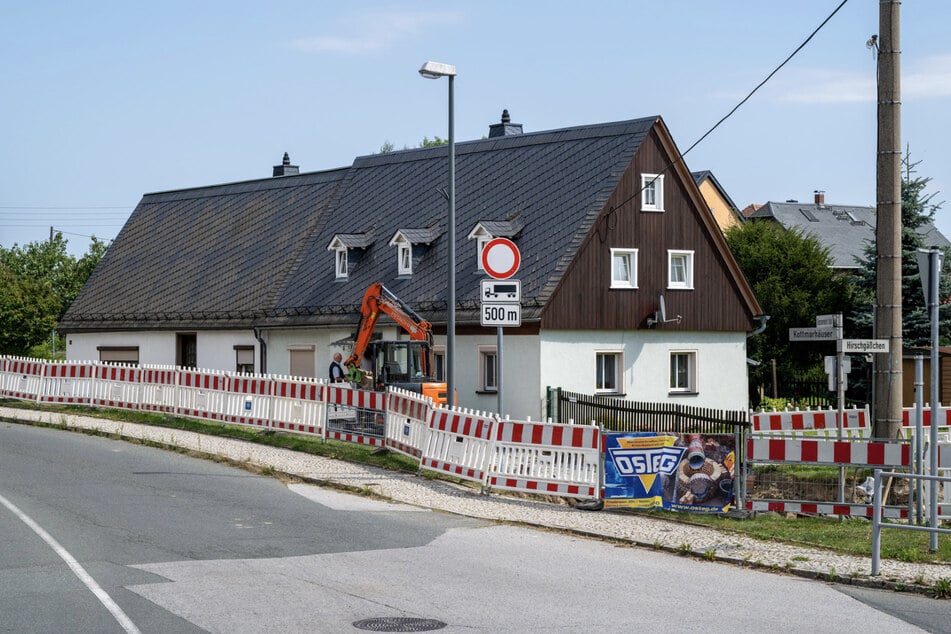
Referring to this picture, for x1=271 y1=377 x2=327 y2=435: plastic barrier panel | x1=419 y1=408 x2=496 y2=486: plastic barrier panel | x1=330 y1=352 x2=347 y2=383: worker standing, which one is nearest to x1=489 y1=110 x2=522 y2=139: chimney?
x1=330 y1=352 x2=347 y2=383: worker standing

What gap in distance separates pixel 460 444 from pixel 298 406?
7.48 metres

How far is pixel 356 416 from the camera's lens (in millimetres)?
23766

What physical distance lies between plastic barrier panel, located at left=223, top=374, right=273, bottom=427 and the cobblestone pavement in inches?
52.4

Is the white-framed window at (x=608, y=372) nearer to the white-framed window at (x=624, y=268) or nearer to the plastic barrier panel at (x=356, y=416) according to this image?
the white-framed window at (x=624, y=268)

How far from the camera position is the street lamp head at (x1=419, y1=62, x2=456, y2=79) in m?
19.9

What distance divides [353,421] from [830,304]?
30.8 metres

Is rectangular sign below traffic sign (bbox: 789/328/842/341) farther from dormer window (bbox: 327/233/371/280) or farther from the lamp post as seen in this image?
dormer window (bbox: 327/233/371/280)

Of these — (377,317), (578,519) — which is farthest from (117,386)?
(578,519)

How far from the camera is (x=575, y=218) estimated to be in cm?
3312

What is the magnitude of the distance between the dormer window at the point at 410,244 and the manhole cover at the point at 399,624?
2711 centimetres

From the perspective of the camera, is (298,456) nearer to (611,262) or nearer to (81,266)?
(611,262)

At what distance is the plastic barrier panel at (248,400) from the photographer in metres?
26.7

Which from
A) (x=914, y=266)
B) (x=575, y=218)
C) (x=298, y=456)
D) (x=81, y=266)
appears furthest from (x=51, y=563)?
(x=81, y=266)

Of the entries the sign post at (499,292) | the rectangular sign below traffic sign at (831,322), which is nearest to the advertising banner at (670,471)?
the sign post at (499,292)
